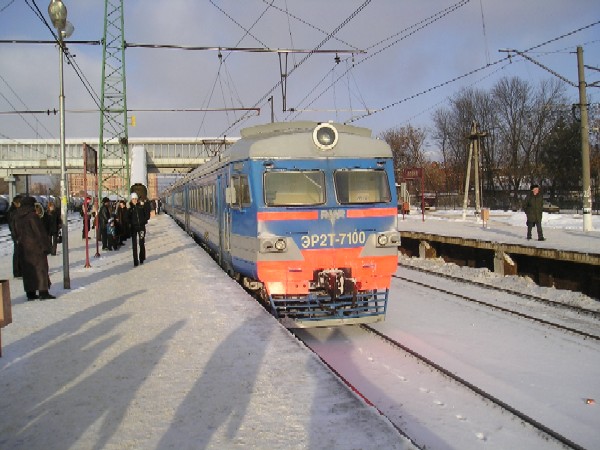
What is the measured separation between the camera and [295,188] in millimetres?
8617

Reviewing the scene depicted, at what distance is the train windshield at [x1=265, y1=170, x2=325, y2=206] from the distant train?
0.05ft

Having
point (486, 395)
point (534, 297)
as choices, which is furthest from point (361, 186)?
point (534, 297)

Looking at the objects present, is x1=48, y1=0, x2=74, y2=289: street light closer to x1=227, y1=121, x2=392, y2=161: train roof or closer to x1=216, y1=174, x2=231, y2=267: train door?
x1=216, y1=174, x2=231, y2=267: train door

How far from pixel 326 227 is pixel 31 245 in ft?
16.2

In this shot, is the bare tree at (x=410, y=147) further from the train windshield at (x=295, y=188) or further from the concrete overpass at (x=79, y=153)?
the train windshield at (x=295, y=188)

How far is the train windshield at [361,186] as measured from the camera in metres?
8.75

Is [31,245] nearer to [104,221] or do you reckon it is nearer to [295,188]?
[295,188]

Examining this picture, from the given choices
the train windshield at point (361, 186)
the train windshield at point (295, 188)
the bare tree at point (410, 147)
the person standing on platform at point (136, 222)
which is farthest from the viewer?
the bare tree at point (410, 147)

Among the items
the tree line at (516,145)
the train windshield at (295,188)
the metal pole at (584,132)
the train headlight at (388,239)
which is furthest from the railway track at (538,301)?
the tree line at (516,145)

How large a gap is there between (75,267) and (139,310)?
7.00 meters

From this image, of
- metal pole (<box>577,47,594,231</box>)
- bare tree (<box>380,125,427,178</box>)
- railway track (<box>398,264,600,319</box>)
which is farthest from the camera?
bare tree (<box>380,125,427,178</box>)

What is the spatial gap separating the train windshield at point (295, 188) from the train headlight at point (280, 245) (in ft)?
1.96

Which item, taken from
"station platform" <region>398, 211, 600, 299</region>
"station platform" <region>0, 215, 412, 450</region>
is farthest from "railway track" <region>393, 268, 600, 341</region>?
"station platform" <region>0, 215, 412, 450</region>

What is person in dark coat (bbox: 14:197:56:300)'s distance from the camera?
30.1ft
